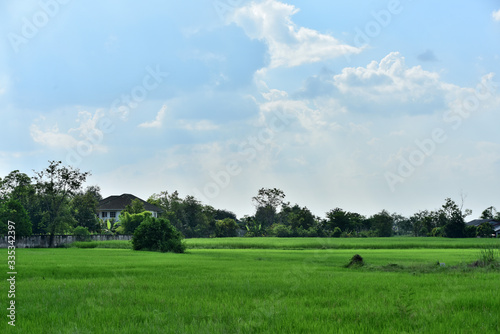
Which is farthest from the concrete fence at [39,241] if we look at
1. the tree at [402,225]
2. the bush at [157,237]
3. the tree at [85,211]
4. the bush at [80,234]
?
the tree at [402,225]

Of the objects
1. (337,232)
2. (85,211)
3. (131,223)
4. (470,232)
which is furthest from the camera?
(337,232)

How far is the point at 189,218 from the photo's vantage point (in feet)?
332

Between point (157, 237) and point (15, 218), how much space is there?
24.4m

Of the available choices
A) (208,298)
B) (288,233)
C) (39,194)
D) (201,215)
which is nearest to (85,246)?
(39,194)

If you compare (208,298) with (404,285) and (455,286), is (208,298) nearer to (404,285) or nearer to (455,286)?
(404,285)

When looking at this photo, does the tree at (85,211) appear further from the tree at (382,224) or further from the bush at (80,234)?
the tree at (382,224)

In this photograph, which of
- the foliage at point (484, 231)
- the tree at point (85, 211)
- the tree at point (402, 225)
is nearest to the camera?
the tree at point (85, 211)

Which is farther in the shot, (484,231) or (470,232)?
(484,231)

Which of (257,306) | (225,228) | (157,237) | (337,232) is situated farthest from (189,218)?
A: (257,306)

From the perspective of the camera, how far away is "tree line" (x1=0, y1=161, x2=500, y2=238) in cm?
6681

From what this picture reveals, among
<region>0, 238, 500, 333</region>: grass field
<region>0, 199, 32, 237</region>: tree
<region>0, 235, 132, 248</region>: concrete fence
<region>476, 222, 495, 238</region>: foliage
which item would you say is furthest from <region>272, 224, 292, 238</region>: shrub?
<region>0, 238, 500, 333</region>: grass field

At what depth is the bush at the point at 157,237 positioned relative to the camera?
1699 inches

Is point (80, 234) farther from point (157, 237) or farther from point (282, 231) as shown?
point (282, 231)

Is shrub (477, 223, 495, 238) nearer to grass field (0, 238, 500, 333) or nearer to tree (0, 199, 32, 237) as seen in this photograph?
tree (0, 199, 32, 237)
